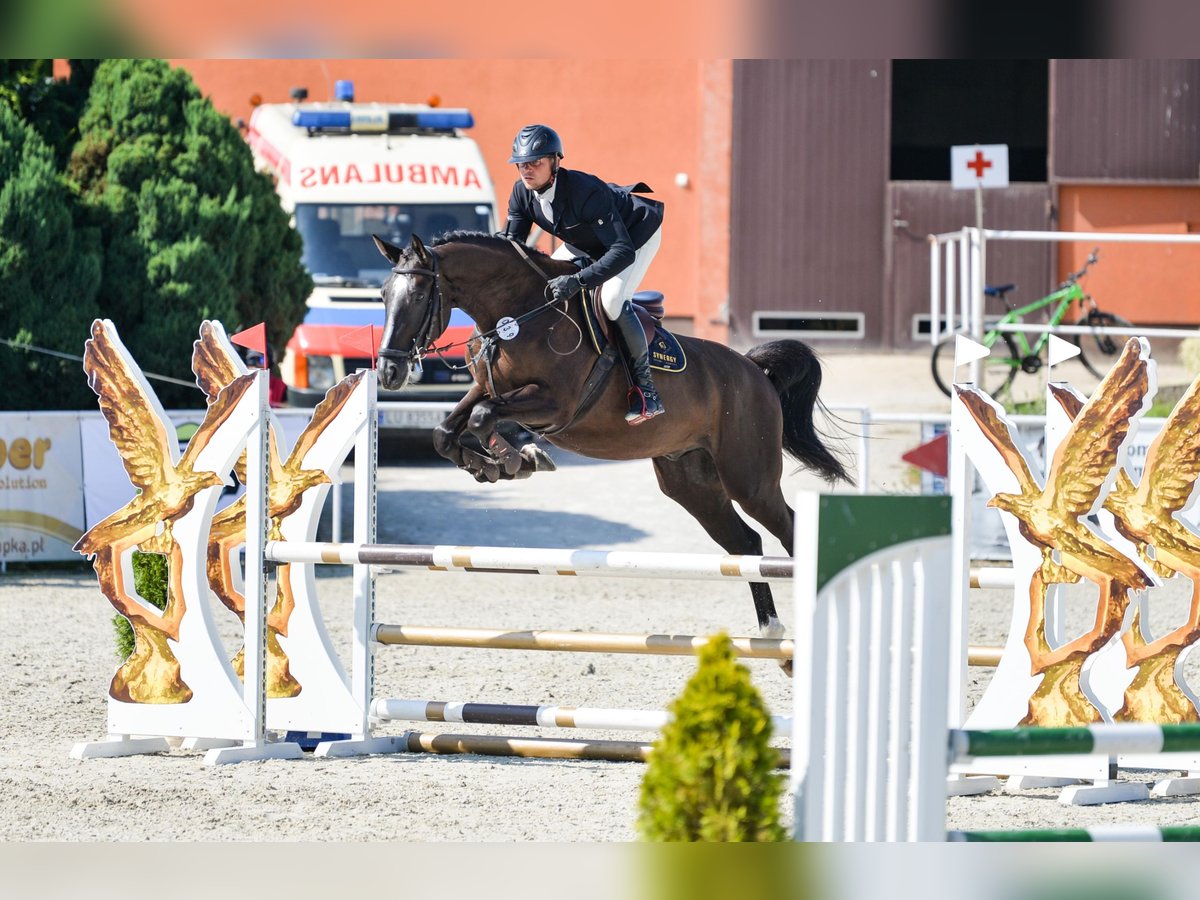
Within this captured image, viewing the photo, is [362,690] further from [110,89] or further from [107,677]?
[110,89]

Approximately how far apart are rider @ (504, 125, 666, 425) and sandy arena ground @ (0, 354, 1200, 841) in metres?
1.34

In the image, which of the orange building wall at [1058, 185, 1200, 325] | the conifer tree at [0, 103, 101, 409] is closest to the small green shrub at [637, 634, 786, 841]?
the conifer tree at [0, 103, 101, 409]

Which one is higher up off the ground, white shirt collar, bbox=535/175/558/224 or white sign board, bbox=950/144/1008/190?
white sign board, bbox=950/144/1008/190

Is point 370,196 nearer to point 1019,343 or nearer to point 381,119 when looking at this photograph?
point 381,119

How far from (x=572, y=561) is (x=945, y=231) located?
463 inches

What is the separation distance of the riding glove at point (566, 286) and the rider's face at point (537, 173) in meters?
0.29

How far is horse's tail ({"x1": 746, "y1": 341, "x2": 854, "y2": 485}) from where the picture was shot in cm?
600

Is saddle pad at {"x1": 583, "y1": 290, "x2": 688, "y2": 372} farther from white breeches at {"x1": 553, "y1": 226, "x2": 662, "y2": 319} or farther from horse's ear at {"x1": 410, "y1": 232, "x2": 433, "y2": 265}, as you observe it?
horse's ear at {"x1": 410, "y1": 232, "x2": 433, "y2": 265}

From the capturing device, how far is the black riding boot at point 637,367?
521 cm

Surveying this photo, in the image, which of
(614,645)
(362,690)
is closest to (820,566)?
(614,645)

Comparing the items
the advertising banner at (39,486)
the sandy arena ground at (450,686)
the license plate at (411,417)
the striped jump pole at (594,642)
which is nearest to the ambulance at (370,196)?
→ the sandy arena ground at (450,686)

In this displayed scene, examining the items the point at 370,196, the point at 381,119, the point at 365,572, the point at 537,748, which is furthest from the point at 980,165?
the point at 537,748

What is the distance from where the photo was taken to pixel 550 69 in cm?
1402

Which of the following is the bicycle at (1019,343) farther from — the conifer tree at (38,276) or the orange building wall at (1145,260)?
the conifer tree at (38,276)
